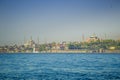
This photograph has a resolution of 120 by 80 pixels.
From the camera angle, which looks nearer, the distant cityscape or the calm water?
the calm water

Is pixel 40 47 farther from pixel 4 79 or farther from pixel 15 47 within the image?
pixel 4 79

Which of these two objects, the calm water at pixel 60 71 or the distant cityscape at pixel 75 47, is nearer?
the calm water at pixel 60 71

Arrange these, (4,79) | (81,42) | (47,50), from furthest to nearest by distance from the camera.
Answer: (47,50) < (81,42) < (4,79)

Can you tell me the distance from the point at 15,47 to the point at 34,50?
1328 cm

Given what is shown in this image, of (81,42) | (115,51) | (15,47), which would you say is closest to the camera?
(115,51)

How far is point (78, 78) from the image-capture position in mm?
17891

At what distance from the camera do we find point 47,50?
134 metres

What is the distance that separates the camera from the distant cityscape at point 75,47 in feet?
389

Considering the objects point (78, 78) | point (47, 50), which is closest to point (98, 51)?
point (47, 50)

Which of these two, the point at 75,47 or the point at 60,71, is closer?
the point at 60,71

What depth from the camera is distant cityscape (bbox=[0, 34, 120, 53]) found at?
389 feet

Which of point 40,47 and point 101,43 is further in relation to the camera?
point 40,47

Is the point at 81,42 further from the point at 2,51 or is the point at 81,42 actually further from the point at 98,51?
the point at 2,51

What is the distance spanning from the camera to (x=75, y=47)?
126m
